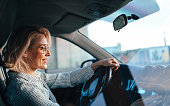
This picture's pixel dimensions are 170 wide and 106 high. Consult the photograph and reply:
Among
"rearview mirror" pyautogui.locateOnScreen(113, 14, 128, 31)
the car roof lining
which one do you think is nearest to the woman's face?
the car roof lining

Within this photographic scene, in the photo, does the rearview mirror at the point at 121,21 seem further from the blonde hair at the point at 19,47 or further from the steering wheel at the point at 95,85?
the blonde hair at the point at 19,47

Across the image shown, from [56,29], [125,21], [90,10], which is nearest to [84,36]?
[56,29]

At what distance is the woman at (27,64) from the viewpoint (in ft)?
4.07

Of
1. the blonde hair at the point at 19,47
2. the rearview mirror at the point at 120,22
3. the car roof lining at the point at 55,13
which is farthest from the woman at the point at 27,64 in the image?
the rearview mirror at the point at 120,22

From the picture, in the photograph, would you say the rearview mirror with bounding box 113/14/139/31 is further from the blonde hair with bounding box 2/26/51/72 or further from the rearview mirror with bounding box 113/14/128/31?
the blonde hair with bounding box 2/26/51/72

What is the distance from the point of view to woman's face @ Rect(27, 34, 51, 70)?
1.49 m

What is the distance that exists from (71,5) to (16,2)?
450mm

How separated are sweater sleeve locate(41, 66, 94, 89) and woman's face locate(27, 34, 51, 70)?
0.39m

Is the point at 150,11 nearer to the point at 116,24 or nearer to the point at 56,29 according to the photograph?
the point at 116,24

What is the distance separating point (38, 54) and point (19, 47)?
159 mm

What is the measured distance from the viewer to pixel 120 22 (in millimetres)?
1696

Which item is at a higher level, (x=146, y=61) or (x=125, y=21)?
(x=125, y=21)

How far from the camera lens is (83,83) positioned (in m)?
1.94

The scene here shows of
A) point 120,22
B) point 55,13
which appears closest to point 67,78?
point 55,13
